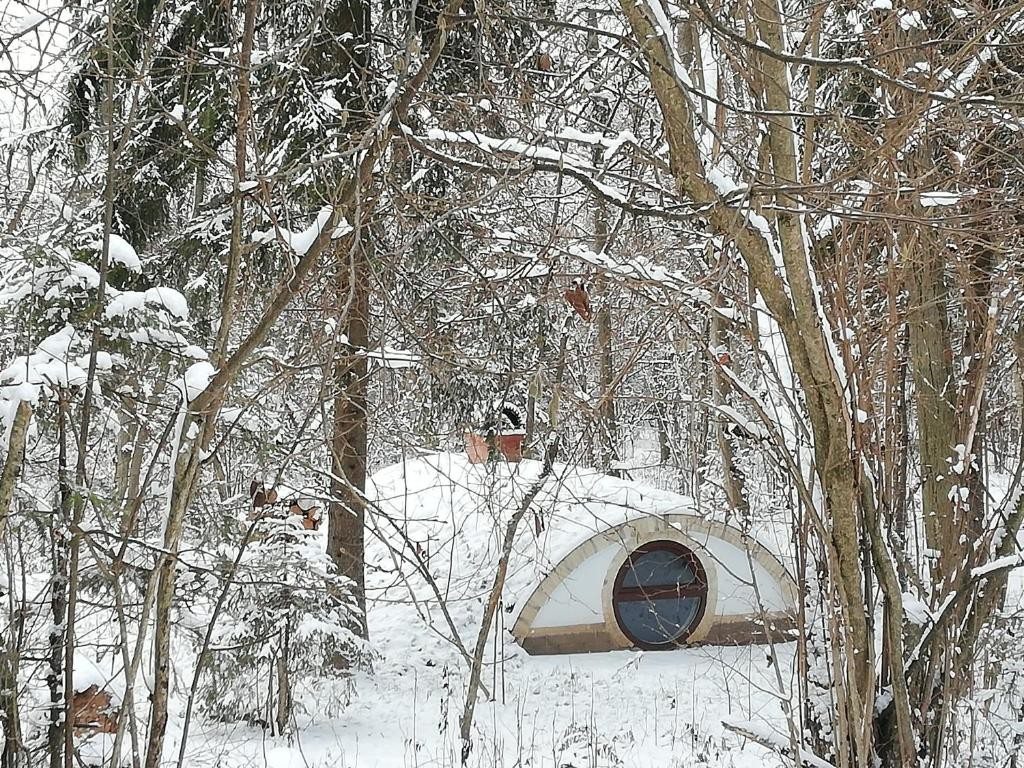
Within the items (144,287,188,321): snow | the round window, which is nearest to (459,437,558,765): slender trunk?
the round window

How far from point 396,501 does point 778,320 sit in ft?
30.5

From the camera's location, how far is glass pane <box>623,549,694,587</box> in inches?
370

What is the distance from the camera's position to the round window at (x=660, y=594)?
30.7 feet

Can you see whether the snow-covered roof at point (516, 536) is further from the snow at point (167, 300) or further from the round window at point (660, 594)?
the snow at point (167, 300)

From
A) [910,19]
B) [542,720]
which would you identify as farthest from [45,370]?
[542,720]

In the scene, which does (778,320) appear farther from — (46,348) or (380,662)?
(380,662)

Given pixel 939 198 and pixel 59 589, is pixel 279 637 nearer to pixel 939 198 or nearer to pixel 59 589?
pixel 59 589

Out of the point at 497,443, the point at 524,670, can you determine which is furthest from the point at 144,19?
the point at 524,670

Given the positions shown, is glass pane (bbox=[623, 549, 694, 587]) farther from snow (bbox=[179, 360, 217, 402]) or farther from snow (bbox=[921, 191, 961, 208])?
snow (bbox=[179, 360, 217, 402])

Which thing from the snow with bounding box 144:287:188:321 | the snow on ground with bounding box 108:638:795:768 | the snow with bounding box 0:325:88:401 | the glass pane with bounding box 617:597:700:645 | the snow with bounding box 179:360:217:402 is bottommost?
the snow on ground with bounding box 108:638:795:768

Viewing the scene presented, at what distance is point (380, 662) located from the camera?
884 centimetres

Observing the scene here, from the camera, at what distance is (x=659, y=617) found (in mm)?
9391

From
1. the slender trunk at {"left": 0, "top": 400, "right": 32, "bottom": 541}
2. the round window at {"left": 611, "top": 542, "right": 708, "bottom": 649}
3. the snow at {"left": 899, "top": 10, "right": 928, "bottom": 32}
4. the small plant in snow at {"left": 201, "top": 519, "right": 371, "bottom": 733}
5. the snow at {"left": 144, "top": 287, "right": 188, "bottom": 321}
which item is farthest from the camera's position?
the round window at {"left": 611, "top": 542, "right": 708, "bottom": 649}

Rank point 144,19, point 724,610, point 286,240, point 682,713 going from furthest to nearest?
point 724,610 < point 682,713 < point 144,19 < point 286,240
